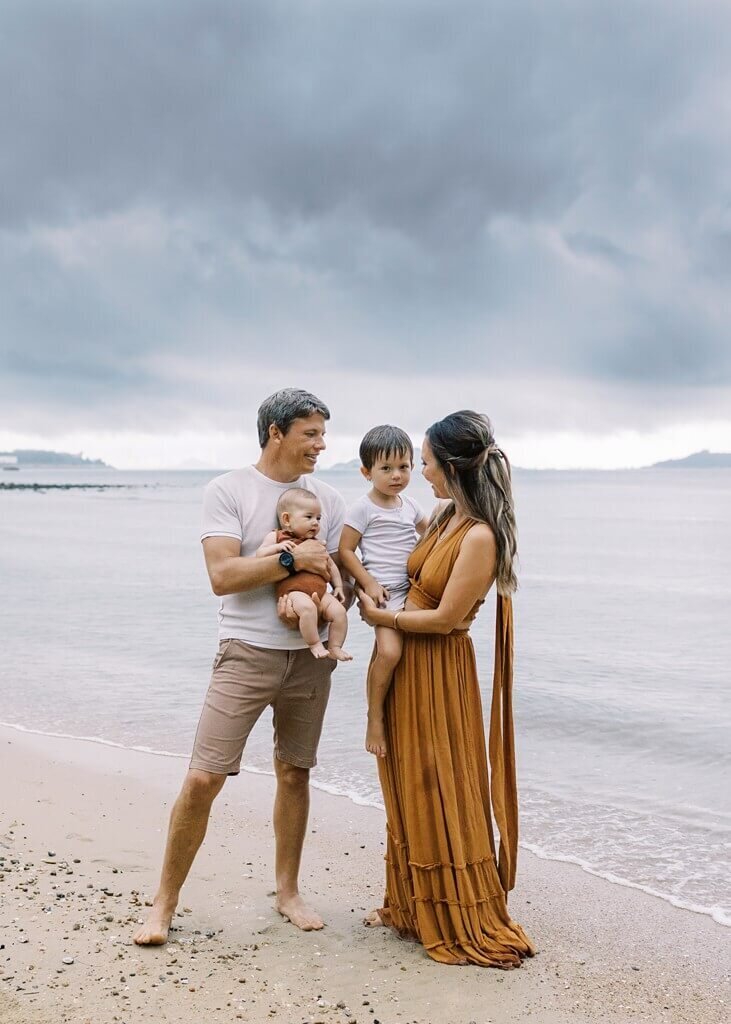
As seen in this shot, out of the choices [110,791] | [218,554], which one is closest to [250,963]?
[218,554]

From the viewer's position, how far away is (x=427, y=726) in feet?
12.5

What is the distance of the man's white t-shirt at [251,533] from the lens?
3.81 m

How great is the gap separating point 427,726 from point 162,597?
14.2 meters

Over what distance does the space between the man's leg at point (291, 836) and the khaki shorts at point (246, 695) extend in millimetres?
252

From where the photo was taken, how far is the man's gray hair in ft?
12.4

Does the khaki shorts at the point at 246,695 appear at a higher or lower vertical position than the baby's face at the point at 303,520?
lower

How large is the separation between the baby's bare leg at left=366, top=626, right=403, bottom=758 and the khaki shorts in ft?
0.81

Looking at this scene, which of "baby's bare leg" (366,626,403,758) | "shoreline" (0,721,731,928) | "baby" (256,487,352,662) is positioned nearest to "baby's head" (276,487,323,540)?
"baby" (256,487,352,662)

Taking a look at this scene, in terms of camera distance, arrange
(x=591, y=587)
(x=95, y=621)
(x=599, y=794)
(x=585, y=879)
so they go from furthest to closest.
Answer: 1. (x=591, y=587)
2. (x=95, y=621)
3. (x=599, y=794)
4. (x=585, y=879)

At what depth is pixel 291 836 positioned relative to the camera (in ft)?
13.8

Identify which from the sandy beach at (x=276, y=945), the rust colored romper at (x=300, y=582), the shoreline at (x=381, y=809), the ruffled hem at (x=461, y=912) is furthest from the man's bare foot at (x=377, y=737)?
the shoreline at (x=381, y=809)

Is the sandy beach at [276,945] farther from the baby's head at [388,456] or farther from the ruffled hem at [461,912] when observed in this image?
the baby's head at [388,456]

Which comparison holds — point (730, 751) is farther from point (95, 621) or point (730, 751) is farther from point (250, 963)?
point (95, 621)

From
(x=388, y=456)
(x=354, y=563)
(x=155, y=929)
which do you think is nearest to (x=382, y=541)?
(x=354, y=563)
